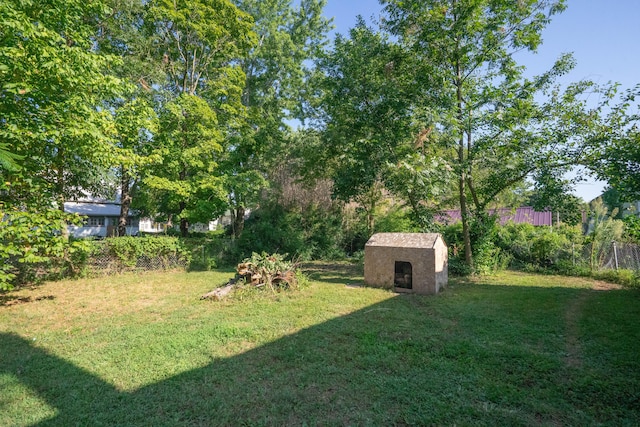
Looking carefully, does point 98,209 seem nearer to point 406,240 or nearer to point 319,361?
point 406,240

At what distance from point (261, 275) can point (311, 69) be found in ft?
50.7

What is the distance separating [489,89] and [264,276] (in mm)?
9599

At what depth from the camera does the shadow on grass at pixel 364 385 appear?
3.03 meters

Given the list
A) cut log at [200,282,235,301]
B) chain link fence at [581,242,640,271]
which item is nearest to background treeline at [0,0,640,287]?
chain link fence at [581,242,640,271]

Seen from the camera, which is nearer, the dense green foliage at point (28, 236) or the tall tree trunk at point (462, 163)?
the dense green foliage at point (28, 236)

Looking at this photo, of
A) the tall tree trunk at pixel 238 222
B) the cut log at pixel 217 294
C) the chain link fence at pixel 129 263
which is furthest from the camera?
the tall tree trunk at pixel 238 222

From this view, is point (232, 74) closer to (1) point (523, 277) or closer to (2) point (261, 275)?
(2) point (261, 275)

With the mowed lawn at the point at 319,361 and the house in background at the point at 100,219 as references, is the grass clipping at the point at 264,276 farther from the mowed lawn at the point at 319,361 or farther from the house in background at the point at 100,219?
the house in background at the point at 100,219

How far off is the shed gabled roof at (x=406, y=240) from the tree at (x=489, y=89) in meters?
2.81

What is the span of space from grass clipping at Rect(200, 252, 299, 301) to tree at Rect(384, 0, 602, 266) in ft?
21.2

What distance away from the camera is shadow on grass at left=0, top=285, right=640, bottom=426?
119 inches

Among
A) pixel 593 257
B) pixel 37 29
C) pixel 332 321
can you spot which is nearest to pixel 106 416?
pixel 332 321

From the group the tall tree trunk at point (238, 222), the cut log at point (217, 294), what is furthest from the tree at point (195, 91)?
the cut log at point (217, 294)

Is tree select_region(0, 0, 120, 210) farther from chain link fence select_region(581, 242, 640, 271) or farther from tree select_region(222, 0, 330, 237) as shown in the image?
chain link fence select_region(581, 242, 640, 271)
